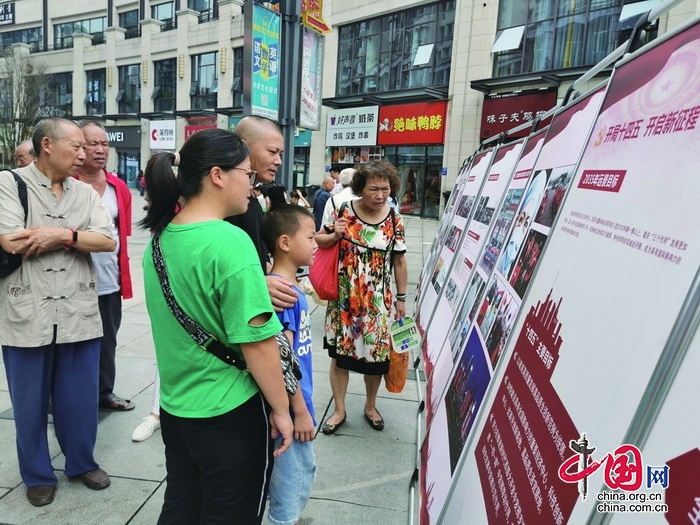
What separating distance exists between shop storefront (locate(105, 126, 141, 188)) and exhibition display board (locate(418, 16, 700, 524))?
3129cm

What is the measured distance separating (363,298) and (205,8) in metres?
29.4

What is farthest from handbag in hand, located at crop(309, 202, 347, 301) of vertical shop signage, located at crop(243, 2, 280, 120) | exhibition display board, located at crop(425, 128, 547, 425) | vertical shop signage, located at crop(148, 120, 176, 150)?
vertical shop signage, located at crop(148, 120, 176, 150)

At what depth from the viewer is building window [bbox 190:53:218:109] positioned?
26.0 meters

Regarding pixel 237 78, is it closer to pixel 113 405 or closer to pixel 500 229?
pixel 113 405

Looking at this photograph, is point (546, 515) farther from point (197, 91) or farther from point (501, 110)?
point (197, 91)

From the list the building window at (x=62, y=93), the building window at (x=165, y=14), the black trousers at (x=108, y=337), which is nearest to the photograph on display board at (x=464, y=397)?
the black trousers at (x=108, y=337)

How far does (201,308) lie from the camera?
1.42 meters

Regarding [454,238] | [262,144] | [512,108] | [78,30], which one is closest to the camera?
[262,144]

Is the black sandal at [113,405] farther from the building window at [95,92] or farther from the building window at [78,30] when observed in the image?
the building window at [78,30]

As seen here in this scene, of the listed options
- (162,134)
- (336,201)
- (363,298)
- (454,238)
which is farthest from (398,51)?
(363,298)

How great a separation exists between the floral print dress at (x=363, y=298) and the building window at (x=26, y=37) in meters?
39.8

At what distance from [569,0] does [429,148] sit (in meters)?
6.51

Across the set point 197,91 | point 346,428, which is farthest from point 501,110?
point 197,91

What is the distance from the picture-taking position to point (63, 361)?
238 cm
